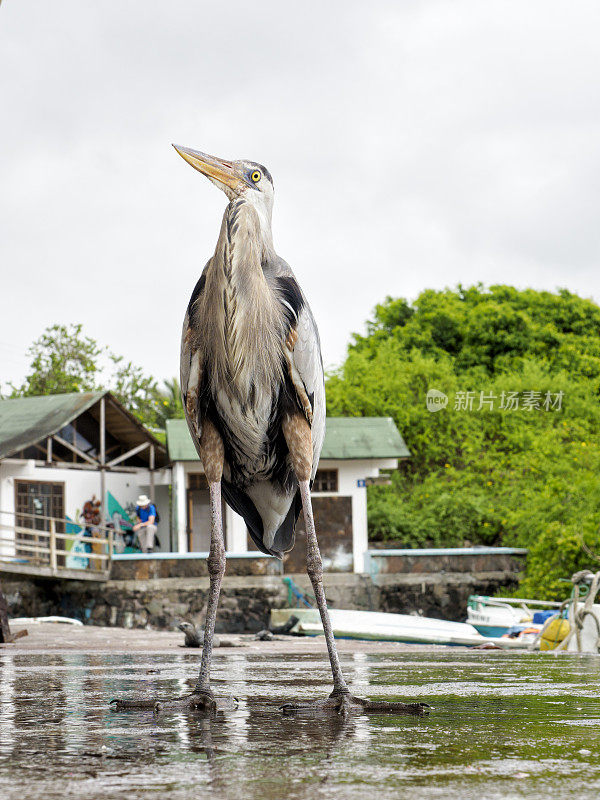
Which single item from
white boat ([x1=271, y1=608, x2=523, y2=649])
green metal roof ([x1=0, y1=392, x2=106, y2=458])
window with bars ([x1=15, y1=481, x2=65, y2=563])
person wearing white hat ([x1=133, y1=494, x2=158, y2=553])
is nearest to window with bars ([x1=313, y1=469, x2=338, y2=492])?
person wearing white hat ([x1=133, y1=494, x2=158, y2=553])

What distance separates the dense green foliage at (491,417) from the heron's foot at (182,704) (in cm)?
2120

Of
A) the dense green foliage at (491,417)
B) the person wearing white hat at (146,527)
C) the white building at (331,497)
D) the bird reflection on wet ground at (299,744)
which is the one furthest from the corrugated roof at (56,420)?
the bird reflection on wet ground at (299,744)

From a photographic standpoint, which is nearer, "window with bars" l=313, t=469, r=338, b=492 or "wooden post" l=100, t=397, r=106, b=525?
"wooden post" l=100, t=397, r=106, b=525

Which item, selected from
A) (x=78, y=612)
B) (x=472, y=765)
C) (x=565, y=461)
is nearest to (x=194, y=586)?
(x=78, y=612)

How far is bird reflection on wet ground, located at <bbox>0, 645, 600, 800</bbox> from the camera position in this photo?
6.59ft

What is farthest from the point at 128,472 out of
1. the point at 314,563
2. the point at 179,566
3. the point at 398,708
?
the point at 398,708

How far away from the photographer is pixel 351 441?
28891 millimetres

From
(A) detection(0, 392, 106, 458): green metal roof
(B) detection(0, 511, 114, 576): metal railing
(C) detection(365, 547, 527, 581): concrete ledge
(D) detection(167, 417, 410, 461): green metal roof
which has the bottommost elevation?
(C) detection(365, 547, 527, 581): concrete ledge

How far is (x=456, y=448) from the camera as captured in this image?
115 ft

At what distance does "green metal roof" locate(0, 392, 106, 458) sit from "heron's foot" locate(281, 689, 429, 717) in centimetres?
2425

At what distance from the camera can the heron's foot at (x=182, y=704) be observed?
3.39m

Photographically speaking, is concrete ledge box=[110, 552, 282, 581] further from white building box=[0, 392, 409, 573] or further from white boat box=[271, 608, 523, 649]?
white boat box=[271, 608, 523, 649]

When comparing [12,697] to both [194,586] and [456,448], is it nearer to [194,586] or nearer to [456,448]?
[194,586]

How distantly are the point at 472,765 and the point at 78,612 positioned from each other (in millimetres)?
25631
